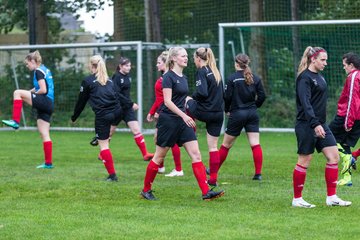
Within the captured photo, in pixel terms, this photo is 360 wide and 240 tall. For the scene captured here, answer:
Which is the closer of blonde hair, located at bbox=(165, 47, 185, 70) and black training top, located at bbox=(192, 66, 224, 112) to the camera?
blonde hair, located at bbox=(165, 47, 185, 70)

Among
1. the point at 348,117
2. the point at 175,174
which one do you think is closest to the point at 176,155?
the point at 175,174

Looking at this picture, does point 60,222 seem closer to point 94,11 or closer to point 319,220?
point 319,220

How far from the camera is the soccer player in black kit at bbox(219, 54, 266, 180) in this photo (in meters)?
12.9

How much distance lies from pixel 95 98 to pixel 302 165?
13.4 ft

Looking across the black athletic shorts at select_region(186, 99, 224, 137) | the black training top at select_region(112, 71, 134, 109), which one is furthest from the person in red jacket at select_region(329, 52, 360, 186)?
the black training top at select_region(112, 71, 134, 109)

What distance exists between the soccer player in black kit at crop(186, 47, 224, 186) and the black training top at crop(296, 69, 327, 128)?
1852 mm

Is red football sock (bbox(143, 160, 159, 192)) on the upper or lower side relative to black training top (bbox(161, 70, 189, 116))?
lower

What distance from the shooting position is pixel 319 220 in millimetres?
9609

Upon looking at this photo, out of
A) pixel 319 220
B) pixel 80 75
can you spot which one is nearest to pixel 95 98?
pixel 319 220

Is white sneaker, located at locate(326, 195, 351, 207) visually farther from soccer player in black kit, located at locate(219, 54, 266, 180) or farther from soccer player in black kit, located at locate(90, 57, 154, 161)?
soccer player in black kit, located at locate(90, 57, 154, 161)

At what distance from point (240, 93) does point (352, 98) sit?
1.58m

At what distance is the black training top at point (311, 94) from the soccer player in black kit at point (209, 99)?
1852 mm

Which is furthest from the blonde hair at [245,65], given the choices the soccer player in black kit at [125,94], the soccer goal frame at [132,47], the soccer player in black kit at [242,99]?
the soccer goal frame at [132,47]

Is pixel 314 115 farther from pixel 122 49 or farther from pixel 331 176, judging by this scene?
pixel 122 49
